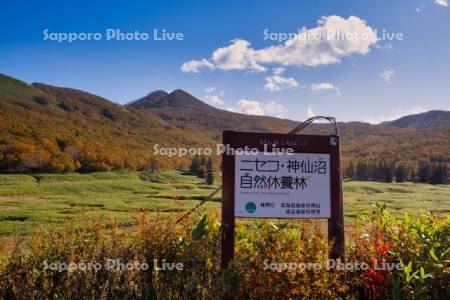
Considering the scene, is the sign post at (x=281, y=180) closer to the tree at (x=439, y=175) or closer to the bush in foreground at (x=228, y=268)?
the bush in foreground at (x=228, y=268)

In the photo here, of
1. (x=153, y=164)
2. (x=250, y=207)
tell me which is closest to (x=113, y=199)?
(x=250, y=207)

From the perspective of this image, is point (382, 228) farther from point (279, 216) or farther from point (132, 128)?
point (132, 128)

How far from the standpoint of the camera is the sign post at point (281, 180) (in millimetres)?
5891

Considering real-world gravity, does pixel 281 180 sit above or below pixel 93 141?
below

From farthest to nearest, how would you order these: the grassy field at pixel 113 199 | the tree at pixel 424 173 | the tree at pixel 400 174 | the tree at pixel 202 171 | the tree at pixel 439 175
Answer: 1. the tree at pixel 202 171
2. the tree at pixel 400 174
3. the tree at pixel 424 173
4. the tree at pixel 439 175
5. the grassy field at pixel 113 199

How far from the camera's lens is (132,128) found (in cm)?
17888

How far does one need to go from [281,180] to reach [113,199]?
34.6 m

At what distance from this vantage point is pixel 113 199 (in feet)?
126

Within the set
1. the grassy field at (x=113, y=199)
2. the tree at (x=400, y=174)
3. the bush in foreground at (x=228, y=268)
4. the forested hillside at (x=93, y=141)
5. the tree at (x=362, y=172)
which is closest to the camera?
the bush in foreground at (x=228, y=268)

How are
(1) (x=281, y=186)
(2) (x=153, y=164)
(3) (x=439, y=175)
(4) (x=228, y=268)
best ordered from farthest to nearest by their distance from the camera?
(2) (x=153, y=164), (3) (x=439, y=175), (1) (x=281, y=186), (4) (x=228, y=268)

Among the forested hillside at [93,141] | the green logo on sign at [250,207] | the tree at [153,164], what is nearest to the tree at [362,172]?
the forested hillside at [93,141]

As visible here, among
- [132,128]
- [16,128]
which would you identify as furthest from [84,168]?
[132,128]

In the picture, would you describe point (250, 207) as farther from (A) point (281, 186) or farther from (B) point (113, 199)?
(B) point (113, 199)

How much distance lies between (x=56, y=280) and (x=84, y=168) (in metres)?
80.8
